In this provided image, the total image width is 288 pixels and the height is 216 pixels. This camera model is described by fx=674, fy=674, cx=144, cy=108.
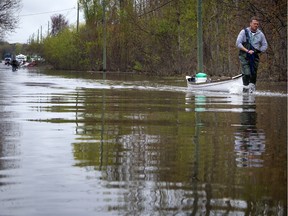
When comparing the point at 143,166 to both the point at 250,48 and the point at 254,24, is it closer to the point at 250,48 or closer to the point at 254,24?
the point at 254,24

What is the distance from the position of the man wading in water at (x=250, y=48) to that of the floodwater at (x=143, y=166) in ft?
26.9

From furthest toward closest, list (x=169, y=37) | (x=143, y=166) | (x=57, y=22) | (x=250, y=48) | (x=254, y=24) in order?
(x=57, y=22) → (x=169, y=37) → (x=250, y=48) → (x=254, y=24) → (x=143, y=166)

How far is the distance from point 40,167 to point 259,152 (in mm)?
2198

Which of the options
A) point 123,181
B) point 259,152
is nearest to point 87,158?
point 123,181

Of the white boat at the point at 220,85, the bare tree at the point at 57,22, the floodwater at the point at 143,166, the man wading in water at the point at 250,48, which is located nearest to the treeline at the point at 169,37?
the white boat at the point at 220,85

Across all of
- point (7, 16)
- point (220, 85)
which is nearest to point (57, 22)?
point (7, 16)

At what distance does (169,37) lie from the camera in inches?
2105

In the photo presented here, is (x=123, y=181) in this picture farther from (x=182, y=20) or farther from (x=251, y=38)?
(x=182, y=20)

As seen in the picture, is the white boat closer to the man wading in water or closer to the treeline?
the man wading in water

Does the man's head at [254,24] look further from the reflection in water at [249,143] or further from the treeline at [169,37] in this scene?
the reflection in water at [249,143]

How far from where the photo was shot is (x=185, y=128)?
8.78m

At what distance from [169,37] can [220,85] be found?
109 feet

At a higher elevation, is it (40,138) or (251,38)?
(251,38)

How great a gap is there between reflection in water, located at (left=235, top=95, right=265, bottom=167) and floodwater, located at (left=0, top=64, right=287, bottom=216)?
1cm
